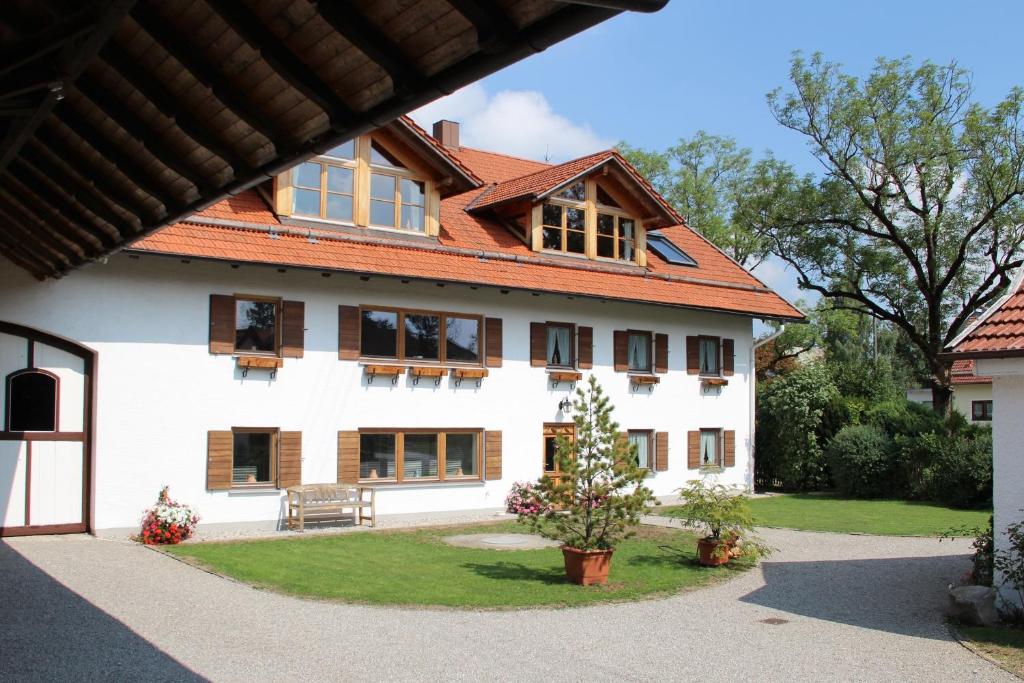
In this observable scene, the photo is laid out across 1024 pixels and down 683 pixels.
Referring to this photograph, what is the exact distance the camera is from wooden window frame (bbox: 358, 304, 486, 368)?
18891mm

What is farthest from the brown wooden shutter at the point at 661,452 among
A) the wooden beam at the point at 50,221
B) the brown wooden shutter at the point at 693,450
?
the wooden beam at the point at 50,221

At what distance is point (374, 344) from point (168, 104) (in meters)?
12.4

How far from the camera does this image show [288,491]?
674 inches

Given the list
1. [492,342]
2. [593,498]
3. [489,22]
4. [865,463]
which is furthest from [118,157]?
[865,463]

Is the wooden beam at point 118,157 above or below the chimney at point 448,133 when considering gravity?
below

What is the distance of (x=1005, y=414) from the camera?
409 inches

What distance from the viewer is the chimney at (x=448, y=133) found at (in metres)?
25.2

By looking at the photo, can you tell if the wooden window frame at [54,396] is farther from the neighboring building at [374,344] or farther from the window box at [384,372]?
the window box at [384,372]

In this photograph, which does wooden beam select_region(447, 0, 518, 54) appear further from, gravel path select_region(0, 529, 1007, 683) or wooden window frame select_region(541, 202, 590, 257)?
wooden window frame select_region(541, 202, 590, 257)

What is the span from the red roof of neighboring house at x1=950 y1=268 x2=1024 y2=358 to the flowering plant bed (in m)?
11.7

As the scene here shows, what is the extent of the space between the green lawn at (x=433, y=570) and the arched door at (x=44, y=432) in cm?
241

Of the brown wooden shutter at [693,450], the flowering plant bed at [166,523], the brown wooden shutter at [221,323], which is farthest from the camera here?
the brown wooden shutter at [693,450]

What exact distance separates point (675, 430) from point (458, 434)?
248 inches

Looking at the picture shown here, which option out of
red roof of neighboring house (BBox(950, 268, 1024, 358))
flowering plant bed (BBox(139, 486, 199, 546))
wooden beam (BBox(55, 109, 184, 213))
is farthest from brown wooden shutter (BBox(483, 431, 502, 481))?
wooden beam (BBox(55, 109, 184, 213))
